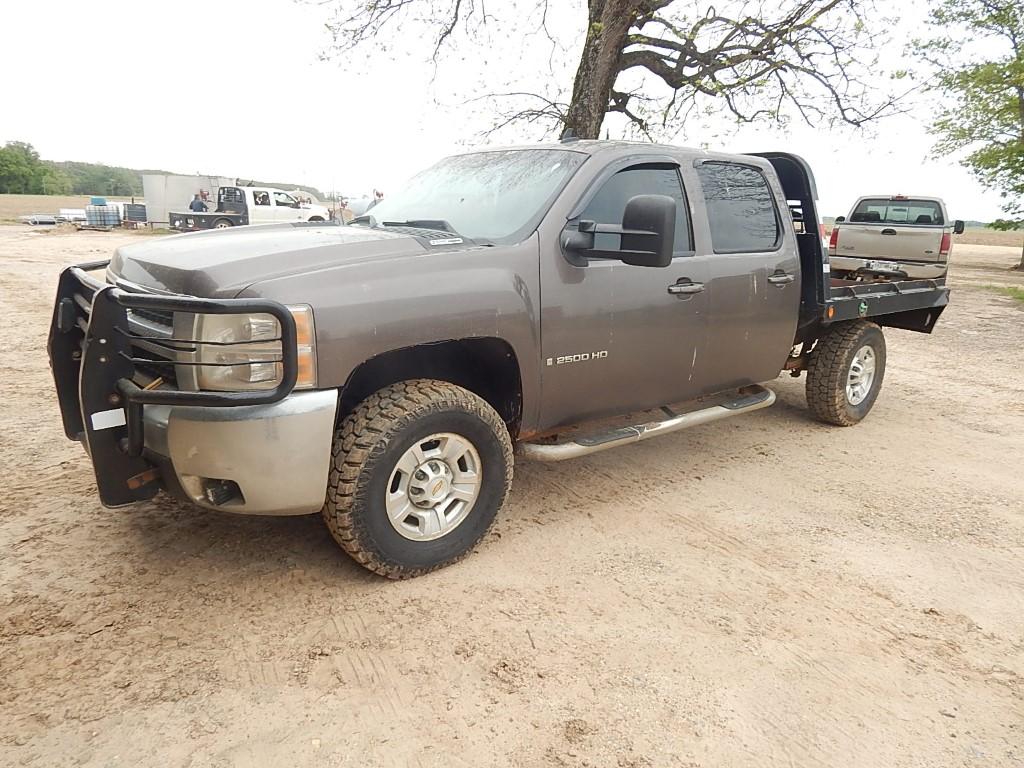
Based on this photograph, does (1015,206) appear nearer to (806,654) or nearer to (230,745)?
(806,654)

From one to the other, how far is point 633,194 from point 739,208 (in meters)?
0.97

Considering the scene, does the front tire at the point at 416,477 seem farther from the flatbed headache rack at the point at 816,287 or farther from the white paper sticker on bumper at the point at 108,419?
the flatbed headache rack at the point at 816,287

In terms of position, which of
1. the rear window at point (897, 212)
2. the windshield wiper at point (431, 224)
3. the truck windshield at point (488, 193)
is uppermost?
the rear window at point (897, 212)

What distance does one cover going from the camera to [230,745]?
213 cm

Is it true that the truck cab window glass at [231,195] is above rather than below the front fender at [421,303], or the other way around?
above

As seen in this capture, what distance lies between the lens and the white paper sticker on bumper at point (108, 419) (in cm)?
259

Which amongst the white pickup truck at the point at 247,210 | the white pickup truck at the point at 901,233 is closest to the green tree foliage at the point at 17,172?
the white pickup truck at the point at 247,210

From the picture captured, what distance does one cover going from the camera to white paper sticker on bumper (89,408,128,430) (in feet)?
8.50

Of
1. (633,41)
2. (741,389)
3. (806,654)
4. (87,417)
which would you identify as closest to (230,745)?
(87,417)

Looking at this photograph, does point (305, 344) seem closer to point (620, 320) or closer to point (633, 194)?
point (620, 320)

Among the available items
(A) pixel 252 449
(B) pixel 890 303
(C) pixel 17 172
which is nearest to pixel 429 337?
(A) pixel 252 449

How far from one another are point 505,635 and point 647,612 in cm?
62

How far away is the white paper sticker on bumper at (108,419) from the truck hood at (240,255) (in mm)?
512

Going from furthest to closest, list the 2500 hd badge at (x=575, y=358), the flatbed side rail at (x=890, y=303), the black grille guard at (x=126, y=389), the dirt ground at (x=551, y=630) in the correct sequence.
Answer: the flatbed side rail at (x=890, y=303), the 2500 hd badge at (x=575, y=358), the black grille guard at (x=126, y=389), the dirt ground at (x=551, y=630)
